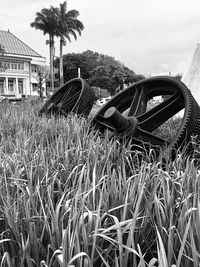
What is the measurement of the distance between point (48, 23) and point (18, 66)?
15.1 meters

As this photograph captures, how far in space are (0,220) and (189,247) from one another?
1004 mm

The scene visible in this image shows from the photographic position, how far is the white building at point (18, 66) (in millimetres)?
57234

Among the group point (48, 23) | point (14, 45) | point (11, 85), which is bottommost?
point (11, 85)

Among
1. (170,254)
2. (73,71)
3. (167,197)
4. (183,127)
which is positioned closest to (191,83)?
(183,127)

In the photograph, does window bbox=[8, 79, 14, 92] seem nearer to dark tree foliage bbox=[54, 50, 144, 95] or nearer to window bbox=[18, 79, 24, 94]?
window bbox=[18, 79, 24, 94]

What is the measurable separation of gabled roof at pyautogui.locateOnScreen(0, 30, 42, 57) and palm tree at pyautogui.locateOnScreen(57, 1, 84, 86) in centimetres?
1253

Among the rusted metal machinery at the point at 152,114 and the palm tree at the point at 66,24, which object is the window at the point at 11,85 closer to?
the palm tree at the point at 66,24

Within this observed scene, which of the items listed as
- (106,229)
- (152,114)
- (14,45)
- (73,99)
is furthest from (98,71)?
(106,229)

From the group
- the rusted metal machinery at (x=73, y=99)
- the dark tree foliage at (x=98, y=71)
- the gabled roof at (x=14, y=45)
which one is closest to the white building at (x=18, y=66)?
the gabled roof at (x=14, y=45)

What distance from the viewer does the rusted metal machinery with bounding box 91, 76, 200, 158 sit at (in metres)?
3.60

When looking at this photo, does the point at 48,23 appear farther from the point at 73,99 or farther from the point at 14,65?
the point at 73,99

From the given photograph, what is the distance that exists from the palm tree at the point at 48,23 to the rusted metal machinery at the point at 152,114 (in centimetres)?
4157

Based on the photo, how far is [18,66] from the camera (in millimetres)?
59062

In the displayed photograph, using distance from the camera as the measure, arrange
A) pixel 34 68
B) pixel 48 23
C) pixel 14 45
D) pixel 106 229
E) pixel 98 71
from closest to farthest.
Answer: pixel 106 229 < pixel 48 23 < pixel 98 71 < pixel 14 45 < pixel 34 68
